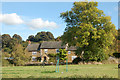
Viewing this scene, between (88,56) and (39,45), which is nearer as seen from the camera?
(88,56)

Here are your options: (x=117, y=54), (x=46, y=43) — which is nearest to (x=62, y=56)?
(x=46, y=43)

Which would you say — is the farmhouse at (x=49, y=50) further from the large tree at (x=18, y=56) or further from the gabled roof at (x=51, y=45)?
the large tree at (x=18, y=56)

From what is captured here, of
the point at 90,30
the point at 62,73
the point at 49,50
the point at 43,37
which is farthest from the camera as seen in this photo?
the point at 43,37

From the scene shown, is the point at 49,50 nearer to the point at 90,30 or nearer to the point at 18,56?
the point at 18,56

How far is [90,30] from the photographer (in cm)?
2816

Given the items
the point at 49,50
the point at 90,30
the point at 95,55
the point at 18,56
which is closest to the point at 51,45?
the point at 49,50

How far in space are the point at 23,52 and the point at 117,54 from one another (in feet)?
75.3

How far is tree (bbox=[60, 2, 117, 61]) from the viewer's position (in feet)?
92.1

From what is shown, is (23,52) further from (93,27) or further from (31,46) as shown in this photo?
(31,46)

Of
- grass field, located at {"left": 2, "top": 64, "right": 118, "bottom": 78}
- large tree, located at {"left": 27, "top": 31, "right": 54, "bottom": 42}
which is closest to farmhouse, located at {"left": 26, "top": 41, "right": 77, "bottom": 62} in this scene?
large tree, located at {"left": 27, "top": 31, "right": 54, "bottom": 42}

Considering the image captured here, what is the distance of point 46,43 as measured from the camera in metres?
51.0

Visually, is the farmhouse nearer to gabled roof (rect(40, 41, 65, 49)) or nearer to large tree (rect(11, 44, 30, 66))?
gabled roof (rect(40, 41, 65, 49))

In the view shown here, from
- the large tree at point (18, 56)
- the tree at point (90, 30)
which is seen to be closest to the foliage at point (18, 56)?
the large tree at point (18, 56)

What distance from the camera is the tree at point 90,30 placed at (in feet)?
92.1
